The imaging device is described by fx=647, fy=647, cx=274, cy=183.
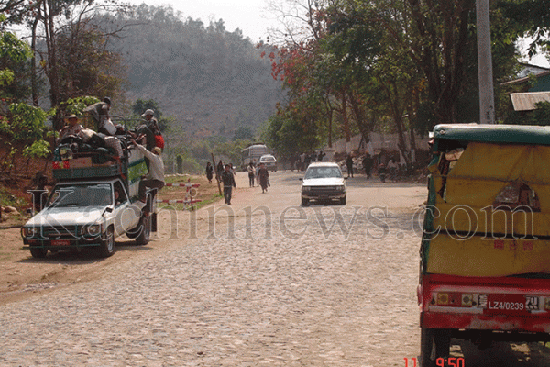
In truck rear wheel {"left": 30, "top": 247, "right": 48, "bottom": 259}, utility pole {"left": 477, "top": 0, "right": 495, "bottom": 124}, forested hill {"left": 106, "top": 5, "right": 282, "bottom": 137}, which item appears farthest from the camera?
forested hill {"left": 106, "top": 5, "right": 282, "bottom": 137}

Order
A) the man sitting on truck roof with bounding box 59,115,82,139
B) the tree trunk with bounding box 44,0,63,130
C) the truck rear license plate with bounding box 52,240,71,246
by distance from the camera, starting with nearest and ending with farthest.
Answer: the truck rear license plate with bounding box 52,240,71,246 < the man sitting on truck roof with bounding box 59,115,82,139 < the tree trunk with bounding box 44,0,63,130

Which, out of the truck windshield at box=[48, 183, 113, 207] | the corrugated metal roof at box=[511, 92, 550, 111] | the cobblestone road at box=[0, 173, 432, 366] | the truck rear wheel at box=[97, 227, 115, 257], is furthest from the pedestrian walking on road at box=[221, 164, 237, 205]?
the corrugated metal roof at box=[511, 92, 550, 111]

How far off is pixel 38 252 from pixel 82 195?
1.71m

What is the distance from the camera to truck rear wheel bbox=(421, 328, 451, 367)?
562cm

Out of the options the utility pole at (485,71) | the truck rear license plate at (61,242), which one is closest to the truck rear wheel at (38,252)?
the truck rear license plate at (61,242)

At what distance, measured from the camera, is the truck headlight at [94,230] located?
14.5 meters

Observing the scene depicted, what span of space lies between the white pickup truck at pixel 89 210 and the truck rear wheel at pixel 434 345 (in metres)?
10.3

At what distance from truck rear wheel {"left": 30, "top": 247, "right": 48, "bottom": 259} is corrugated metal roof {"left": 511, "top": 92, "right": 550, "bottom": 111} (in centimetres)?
2918

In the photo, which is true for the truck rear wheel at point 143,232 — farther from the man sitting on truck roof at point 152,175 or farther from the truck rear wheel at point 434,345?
the truck rear wheel at point 434,345

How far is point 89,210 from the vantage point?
15.2 m

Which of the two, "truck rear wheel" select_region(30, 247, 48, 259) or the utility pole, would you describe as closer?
"truck rear wheel" select_region(30, 247, 48, 259)

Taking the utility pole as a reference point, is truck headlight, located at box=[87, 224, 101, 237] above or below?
below

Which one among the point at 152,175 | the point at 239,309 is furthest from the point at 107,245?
the point at 239,309

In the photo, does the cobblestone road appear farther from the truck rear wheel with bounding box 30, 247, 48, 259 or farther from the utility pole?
the utility pole
